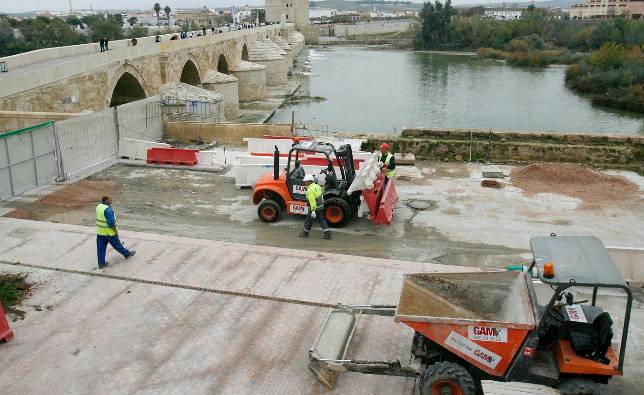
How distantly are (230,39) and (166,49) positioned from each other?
15.3 meters

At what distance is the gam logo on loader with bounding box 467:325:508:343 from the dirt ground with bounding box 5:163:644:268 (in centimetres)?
403

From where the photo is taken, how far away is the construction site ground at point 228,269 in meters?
5.97

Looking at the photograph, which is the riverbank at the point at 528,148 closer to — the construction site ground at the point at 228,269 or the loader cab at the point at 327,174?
the construction site ground at the point at 228,269

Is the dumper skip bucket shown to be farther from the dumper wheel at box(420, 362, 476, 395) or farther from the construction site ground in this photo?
the construction site ground

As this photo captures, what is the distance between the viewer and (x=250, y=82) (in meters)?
40.8

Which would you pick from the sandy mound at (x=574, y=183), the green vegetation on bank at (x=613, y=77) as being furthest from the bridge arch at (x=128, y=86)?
the green vegetation on bank at (x=613, y=77)

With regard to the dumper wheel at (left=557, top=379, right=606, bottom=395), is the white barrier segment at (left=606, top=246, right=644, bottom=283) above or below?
below

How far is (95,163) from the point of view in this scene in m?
14.3

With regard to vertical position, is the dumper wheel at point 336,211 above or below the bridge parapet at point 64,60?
below

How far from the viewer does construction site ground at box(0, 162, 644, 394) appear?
597 cm

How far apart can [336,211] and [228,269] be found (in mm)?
2515

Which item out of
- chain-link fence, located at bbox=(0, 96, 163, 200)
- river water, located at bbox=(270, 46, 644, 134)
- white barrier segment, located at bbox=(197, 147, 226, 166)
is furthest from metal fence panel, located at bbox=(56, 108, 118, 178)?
river water, located at bbox=(270, 46, 644, 134)

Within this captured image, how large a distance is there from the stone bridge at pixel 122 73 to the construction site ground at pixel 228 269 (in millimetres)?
4898

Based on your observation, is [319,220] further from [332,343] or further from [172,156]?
[172,156]
